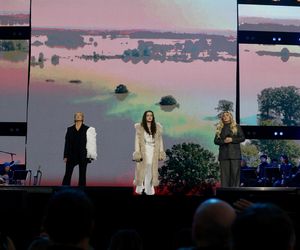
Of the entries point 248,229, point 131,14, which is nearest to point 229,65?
point 131,14

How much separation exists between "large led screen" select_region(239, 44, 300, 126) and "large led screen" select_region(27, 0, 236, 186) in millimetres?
468

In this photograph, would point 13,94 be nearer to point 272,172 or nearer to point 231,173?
point 272,172

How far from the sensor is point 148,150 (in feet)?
35.6

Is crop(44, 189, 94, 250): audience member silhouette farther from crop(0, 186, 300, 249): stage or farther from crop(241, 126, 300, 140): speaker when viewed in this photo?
crop(241, 126, 300, 140): speaker

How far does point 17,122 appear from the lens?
15.2 metres

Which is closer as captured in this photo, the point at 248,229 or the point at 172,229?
the point at 248,229

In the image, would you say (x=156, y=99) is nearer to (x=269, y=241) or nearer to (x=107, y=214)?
(x=107, y=214)

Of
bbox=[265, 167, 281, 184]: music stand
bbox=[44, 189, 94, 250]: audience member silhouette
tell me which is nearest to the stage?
bbox=[44, 189, 94, 250]: audience member silhouette

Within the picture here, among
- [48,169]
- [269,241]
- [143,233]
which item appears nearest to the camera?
[269,241]

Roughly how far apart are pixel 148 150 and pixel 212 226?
8.71 metres

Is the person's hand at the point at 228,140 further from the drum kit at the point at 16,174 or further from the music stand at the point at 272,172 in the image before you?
the drum kit at the point at 16,174

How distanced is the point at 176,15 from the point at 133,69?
1781mm

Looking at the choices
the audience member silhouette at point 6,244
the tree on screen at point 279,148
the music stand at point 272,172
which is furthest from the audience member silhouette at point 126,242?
the tree on screen at point 279,148

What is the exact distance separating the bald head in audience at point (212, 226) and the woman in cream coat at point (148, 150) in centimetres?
860
